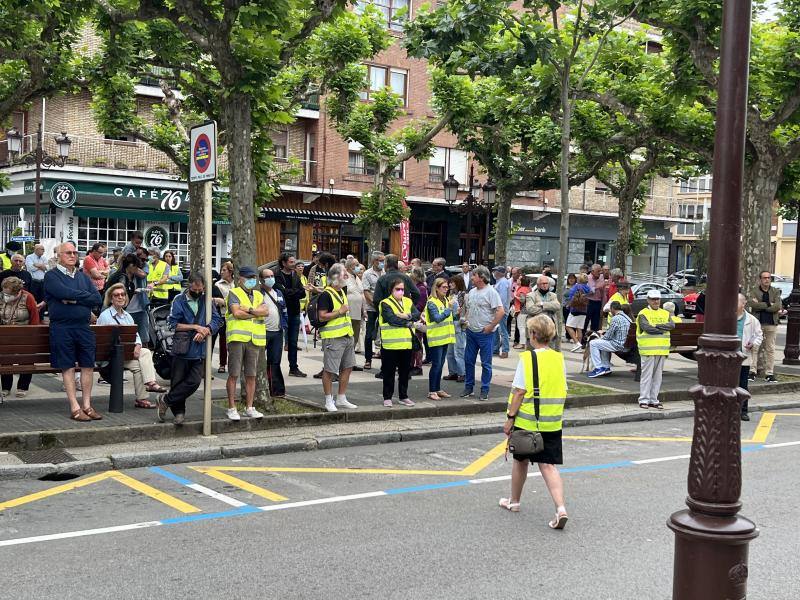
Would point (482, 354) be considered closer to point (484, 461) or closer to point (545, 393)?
point (484, 461)

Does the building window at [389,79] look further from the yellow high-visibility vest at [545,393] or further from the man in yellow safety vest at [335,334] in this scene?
the yellow high-visibility vest at [545,393]

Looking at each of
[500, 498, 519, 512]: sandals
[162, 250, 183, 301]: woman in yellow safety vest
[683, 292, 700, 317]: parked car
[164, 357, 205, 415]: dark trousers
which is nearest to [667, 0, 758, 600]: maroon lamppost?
[500, 498, 519, 512]: sandals

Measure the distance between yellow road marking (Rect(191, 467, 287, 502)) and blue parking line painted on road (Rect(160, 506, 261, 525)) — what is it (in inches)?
14.7

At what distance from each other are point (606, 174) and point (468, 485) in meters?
26.4

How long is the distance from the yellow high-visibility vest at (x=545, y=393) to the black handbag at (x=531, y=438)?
0.08 feet

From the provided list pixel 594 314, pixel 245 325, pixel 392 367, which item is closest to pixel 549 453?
pixel 245 325

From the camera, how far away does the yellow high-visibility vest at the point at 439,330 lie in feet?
41.3

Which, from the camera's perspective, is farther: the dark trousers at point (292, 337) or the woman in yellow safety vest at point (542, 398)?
the dark trousers at point (292, 337)

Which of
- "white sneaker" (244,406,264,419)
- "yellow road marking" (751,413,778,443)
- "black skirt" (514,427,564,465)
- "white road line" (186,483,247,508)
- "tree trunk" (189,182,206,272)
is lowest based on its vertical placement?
"yellow road marking" (751,413,778,443)

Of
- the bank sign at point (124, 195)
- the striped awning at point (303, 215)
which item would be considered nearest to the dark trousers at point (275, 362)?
the bank sign at point (124, 195)

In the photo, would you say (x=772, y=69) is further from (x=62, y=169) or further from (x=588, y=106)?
(x=62, y=169)

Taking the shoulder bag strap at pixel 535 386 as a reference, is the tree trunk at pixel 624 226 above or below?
above

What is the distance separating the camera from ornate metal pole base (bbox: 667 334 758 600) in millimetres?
4059

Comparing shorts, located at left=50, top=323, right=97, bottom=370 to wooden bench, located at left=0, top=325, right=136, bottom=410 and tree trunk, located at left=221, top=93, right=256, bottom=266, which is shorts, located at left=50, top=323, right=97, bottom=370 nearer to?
wooden bench, located at left=0, top=325, right=136, bottom=410
